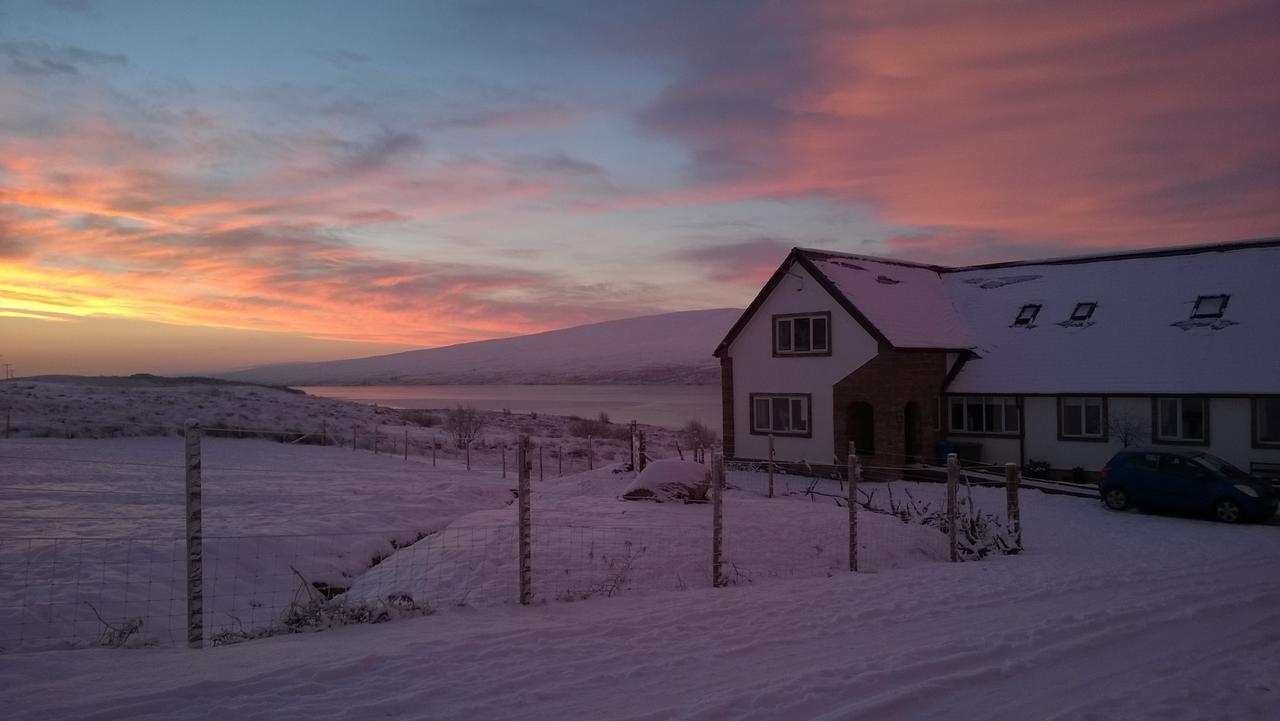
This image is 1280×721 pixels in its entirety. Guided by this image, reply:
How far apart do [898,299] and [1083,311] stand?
593cm

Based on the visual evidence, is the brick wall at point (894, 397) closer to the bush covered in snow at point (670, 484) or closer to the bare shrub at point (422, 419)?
the bush covered in snow at point (670, 484)

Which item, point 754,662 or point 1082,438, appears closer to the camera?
point 754,662

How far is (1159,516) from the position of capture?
66.3 feet

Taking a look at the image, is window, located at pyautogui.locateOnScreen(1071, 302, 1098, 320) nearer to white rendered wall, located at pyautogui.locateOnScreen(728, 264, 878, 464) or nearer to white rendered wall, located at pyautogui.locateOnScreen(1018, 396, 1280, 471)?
white rendered wall, located at pyautogui.locateOnScreen(1018, 396, 1280, 471)

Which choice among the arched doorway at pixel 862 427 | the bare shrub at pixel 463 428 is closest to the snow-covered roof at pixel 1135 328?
the arched doorway at pixel 862 427

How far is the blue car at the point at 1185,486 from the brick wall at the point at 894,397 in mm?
6637

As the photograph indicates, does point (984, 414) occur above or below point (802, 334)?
below

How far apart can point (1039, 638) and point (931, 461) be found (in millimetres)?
19419

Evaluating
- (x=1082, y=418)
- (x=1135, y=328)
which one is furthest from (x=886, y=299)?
(x=1135, y=328)

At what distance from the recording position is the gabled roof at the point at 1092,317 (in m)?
24.1

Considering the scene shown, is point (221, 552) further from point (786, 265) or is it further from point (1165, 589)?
point (786, 265)

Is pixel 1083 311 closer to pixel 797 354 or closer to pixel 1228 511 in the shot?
pixel 797 354

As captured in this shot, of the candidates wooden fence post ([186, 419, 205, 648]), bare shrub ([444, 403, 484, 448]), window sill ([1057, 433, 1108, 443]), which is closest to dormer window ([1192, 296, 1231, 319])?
window sill ([1057, 433, 1108, 443])

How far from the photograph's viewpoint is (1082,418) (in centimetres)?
2559
